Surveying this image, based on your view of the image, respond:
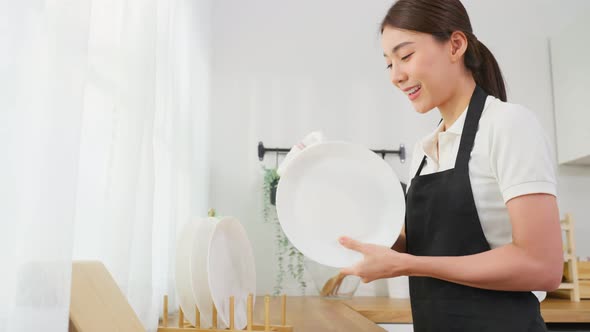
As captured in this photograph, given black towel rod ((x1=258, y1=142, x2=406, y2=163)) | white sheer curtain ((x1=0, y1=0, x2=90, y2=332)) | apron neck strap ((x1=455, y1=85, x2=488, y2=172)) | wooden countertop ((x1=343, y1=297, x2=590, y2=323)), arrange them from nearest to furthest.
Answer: white sheer curtain ((x1=0, y1=0, x2=90, y2=332)), apron neck strap ((x1=455, y1=85, x2=488, y2=172)), wooden countertop ((x1=343, y1=297, x2=590, y2=323)), black towel rod ((x1=258, y1=142, x2=406, y2=163))

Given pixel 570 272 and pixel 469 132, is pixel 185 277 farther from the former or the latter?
pixel 570 272

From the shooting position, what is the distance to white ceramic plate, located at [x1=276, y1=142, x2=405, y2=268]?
1038 millimetres

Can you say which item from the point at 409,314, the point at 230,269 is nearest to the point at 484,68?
the point at 230,269

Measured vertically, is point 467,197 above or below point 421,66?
below

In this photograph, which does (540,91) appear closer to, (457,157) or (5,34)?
(457,157)

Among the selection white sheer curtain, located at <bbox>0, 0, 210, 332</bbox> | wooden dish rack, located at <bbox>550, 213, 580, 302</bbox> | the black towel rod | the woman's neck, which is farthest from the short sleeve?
the black towel rod

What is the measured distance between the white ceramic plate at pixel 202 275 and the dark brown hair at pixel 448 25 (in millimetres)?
544

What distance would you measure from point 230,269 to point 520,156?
65cm

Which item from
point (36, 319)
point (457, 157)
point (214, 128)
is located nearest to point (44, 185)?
point (36, 319)

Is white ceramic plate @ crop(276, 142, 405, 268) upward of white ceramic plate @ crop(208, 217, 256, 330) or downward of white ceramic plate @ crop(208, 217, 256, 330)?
upward

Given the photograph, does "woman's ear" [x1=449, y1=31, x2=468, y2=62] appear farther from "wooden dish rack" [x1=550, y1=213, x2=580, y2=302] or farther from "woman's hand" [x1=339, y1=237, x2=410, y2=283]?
"wooden dish rack" [x1=550, y1=213, x2=580, y2=302]

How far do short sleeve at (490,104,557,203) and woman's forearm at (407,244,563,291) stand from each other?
0.09 meters

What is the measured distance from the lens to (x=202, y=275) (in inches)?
42.6

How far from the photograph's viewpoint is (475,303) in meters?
0.95
